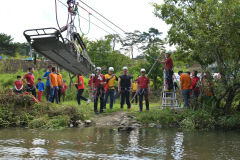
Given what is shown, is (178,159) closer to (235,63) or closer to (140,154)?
(140,154)

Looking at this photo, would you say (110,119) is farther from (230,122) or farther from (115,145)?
(115,145)

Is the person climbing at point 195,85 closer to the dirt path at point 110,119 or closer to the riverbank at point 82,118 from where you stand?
the riverbank at point 82,118

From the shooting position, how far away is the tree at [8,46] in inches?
1894

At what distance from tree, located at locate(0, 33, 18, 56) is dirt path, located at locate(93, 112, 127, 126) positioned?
1564 inches

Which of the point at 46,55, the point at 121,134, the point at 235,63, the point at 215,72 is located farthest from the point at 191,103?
the point at 46,55

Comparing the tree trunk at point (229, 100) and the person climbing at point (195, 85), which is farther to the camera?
the person climbing at point (195, 85)

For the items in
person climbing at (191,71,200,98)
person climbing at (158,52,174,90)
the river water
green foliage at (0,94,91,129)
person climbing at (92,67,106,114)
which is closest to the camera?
the river water

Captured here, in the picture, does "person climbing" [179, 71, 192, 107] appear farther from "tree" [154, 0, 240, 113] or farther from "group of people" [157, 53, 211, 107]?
"tree" [154, 0, 240, 113]

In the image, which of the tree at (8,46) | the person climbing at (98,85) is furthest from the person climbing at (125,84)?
the tree at (8,46)

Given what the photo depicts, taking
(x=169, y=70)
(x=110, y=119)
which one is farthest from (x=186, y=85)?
(x=110, y=119)

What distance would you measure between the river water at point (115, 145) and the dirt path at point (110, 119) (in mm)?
1617

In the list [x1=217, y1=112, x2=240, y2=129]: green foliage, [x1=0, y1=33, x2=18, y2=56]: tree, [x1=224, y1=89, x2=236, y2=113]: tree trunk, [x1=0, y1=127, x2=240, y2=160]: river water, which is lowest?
[x1=0, y1=127, x2=240, y2=160]: river water

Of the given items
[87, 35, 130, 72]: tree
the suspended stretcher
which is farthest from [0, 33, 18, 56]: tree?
the suspended stretcher

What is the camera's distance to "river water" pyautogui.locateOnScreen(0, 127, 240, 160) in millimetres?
6292
